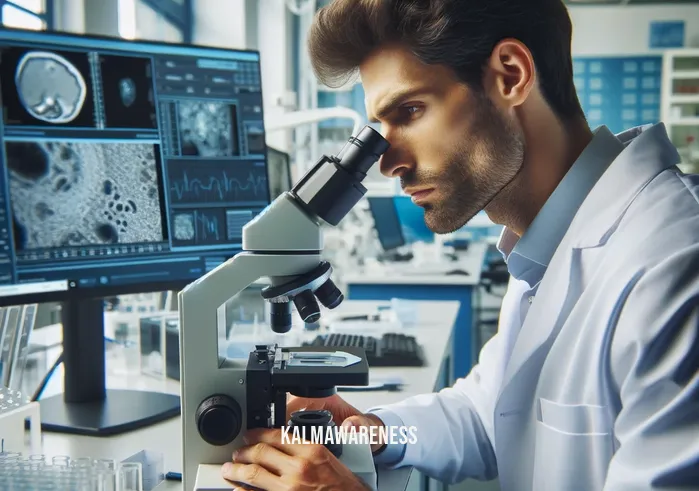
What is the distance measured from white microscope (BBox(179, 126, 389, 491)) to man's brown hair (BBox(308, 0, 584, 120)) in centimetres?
32

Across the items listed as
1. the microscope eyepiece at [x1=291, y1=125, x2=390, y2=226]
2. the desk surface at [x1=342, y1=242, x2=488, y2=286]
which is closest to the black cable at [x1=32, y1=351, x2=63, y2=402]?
the microscope eyepiece at [x1=291, y1=125, x2=390, y2=226]

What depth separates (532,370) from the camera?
958mm

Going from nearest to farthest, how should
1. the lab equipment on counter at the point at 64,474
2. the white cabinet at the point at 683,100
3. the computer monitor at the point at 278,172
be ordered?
the lab equipment on counter at the point at 64,474 < the computer monitor at the point at 278,172 < the white cabinet at the point at 683,100

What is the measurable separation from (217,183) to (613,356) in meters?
0.83

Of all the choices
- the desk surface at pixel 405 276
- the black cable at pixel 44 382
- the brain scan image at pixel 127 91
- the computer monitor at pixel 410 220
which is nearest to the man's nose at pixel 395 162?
the brain scan image at pixel 127 91

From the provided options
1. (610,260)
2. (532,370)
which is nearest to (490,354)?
(532,370)

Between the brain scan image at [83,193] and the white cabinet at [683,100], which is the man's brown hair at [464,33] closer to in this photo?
the brain scan image at [83,193]

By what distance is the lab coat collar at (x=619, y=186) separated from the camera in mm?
933

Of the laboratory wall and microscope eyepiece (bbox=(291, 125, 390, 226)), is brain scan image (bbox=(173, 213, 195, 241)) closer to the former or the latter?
microscope eyepiece (bbox=(291, 125, 390, 226))

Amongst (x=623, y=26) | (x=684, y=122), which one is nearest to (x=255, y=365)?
(x=684, y=122)

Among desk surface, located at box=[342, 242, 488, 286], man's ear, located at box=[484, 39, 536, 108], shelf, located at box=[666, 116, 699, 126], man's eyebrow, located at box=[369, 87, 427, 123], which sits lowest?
desk surface, located at box=[342, 242, 488, 286]

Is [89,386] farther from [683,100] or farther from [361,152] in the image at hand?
[683,100]

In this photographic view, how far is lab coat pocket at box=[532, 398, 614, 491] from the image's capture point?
0.86 meters

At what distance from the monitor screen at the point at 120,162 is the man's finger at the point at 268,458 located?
504 millimetres
